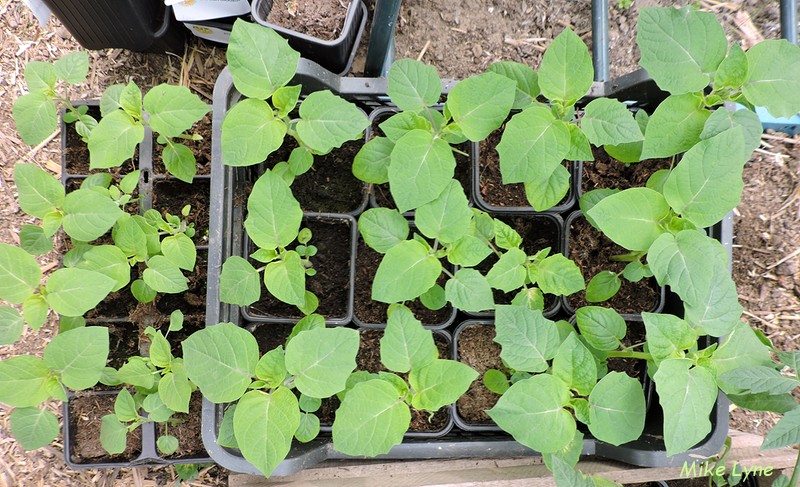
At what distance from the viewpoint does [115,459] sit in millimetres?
1920

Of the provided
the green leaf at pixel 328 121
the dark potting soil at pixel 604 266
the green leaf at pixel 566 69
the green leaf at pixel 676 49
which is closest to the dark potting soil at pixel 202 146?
the green leaf at pixel 328 121

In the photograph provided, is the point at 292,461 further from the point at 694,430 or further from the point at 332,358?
the point at 694,430

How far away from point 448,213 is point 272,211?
Answer: 18.3 inches

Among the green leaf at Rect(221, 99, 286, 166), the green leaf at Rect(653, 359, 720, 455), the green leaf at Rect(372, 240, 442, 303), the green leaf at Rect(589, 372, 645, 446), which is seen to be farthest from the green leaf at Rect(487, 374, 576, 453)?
the green leaf at Rect(221, 99, 286, 166)

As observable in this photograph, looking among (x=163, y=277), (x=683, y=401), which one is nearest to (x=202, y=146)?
(x=163, y=277)

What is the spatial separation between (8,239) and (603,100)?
256cm

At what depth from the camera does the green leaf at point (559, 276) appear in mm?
1529

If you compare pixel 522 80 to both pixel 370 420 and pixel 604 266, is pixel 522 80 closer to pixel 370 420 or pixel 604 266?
pixel 604 266

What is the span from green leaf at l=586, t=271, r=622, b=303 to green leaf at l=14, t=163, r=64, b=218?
164 cm

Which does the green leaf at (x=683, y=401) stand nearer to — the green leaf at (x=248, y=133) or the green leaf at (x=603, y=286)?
the green leaf at (x=603, y=286)

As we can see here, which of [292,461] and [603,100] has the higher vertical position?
[603,100]

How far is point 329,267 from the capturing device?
1797 millimetres

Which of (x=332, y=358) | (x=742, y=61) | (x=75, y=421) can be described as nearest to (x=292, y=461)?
(x=332, y=358)

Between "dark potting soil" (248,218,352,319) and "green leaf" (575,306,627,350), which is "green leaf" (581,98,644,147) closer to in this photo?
"green leaf" (575,306,627,350)
